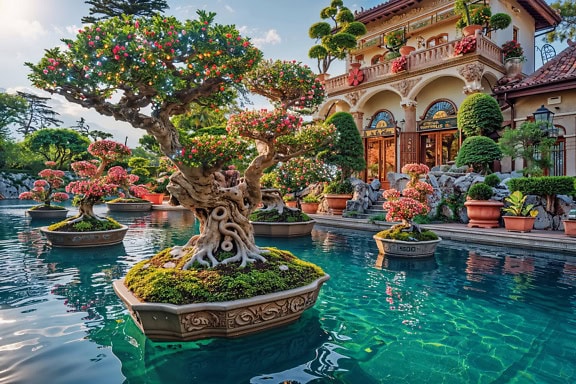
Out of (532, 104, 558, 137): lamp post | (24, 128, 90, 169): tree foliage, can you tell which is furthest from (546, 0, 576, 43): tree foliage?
(24, 128, 90, 169): tree foliage

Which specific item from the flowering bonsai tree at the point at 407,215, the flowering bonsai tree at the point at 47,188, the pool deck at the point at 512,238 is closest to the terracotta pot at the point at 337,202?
the pool deck at the point at 512,238

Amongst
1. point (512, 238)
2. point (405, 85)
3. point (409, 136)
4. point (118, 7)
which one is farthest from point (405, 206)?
point (118, 7)

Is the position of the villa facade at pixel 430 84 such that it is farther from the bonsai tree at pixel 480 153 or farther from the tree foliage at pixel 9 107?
the tree foliage at pixel 9 107

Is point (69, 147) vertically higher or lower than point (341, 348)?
higher

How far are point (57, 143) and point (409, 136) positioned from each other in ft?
103

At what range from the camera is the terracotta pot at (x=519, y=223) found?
34.1 ft

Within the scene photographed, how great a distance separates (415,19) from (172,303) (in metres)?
23.1

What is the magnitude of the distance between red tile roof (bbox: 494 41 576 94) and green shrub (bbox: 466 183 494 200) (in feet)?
23.7

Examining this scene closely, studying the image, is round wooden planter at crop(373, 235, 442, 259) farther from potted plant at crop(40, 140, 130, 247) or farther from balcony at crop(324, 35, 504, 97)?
balcony at crop(324, 35, 504, 97)

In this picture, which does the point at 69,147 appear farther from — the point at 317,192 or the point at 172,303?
the point at 172,303

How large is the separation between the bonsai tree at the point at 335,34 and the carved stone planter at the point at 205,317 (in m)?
20.7

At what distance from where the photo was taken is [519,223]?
34.3 feet

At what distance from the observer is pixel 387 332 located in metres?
4.25

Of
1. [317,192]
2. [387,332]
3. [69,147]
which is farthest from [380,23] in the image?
[69,147]
